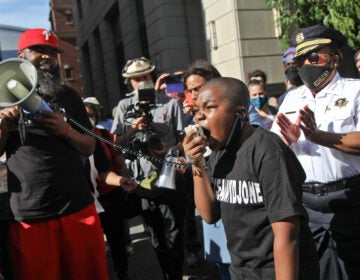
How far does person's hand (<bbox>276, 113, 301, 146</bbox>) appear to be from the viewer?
2291mm

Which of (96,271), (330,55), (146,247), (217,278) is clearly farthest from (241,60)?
(96,271)

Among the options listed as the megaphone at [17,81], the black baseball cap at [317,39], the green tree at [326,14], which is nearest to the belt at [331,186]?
the black baseball cap at [317,39]

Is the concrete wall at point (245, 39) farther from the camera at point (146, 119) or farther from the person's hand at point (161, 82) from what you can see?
the camera at point (146, 119)

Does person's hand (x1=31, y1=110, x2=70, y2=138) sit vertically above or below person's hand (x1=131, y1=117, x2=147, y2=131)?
above

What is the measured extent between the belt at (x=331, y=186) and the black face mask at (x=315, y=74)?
62 centimetres

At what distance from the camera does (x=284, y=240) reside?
5.32 ft

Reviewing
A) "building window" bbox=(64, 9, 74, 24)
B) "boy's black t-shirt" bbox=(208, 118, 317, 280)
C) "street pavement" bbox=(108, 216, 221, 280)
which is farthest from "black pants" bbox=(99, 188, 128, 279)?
"building window" bbox=(64, 9, 74, 24)

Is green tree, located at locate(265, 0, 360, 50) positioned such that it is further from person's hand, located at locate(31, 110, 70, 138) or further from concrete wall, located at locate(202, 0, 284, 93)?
person's hand, located at locate(31, 110, 70, 138)

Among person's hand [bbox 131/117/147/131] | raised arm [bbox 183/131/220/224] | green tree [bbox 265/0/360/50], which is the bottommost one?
raised arm [bbox 183/131/220/224]

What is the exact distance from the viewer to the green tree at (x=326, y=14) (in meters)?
6.79

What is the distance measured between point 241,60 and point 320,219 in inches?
276

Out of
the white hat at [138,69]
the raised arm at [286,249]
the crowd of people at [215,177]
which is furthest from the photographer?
the white hat at [138,69]

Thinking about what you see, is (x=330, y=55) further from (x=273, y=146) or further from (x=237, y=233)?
(x=237, y=233)

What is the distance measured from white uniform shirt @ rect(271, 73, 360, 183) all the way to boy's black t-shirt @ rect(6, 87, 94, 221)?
149 cm
